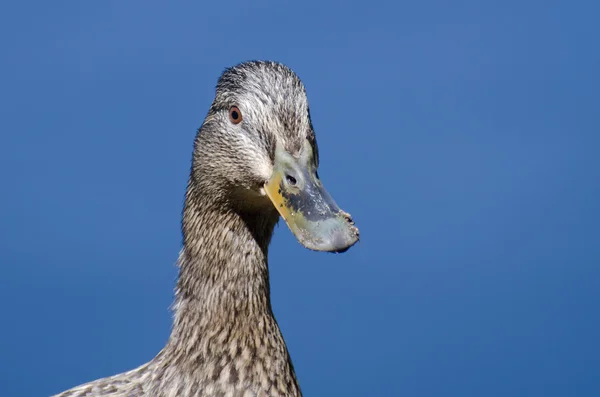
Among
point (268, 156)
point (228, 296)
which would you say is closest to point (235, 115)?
point (268, 156)

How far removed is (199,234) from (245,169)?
1.06 feet

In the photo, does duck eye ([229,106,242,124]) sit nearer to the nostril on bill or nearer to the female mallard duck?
the female mallard duck

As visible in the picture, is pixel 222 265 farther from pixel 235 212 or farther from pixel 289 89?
pixel 289 89

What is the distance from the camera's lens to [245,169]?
304 centimetres

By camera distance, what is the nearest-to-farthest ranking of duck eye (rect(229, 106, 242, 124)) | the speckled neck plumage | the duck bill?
the duck bill
duck eye (rect(229, 106, 242, 124))
the speckled neck plumage

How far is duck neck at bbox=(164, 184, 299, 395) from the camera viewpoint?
323cm

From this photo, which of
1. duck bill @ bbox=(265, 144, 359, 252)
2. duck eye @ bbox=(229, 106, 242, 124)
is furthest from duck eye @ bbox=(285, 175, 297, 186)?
duck eye @ bbox=(229, 106, 242, 124)

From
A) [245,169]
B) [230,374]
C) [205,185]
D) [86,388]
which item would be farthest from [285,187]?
[86,388]

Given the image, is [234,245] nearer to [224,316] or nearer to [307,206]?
[224,316]

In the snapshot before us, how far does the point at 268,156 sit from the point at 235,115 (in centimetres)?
18

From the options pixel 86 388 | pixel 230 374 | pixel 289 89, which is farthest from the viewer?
pixel 86 388

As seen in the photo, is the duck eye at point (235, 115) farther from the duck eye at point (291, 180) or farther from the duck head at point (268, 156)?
the duck eye at point (291, 180)

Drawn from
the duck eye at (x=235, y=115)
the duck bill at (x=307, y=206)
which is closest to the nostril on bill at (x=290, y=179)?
the duck bill at (x=307, y=206)

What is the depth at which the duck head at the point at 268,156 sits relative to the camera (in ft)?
9.36
